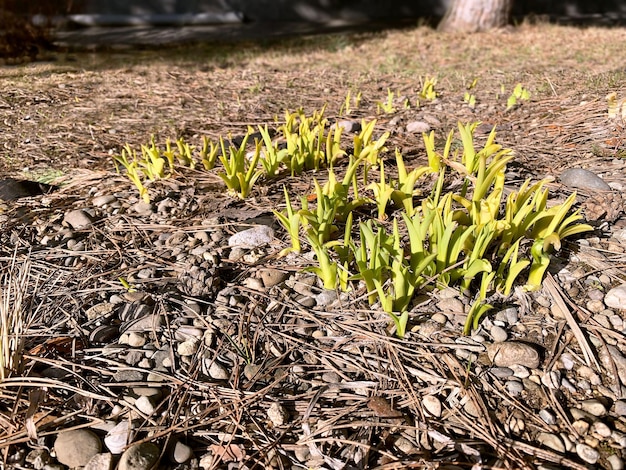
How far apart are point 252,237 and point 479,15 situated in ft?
19.8

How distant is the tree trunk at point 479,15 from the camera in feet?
21.9

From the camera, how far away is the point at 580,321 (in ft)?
5.22

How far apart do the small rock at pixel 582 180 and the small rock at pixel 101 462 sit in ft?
6.93

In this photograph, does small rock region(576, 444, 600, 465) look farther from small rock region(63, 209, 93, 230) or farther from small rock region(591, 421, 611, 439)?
small rock region(63, 209, 93, 230)

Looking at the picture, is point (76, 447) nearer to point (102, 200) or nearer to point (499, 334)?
point (499, 334)

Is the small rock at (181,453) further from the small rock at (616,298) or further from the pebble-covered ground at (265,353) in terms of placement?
the small rock at (616,298)

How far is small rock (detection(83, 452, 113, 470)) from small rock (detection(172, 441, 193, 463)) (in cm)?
15

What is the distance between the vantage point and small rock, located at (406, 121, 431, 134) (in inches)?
126

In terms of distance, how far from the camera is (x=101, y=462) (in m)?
1.24

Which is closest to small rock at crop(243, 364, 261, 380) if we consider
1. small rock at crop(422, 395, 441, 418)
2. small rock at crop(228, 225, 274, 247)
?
small rock at crop(422, 395, 441, 418)

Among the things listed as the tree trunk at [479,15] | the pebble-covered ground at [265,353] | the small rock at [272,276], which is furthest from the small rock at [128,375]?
the tree trunk at [479,15]

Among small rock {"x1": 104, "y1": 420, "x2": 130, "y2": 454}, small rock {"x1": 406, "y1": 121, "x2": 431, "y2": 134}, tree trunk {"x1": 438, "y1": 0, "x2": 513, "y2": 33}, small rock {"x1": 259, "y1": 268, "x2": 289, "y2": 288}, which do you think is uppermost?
tree trunk {"x1": 438, "y1": 0, "x2": 513, "y2": 33}

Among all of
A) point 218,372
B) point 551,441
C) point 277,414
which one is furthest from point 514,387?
point 218,372

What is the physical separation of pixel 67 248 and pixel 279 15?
812 centimetres
